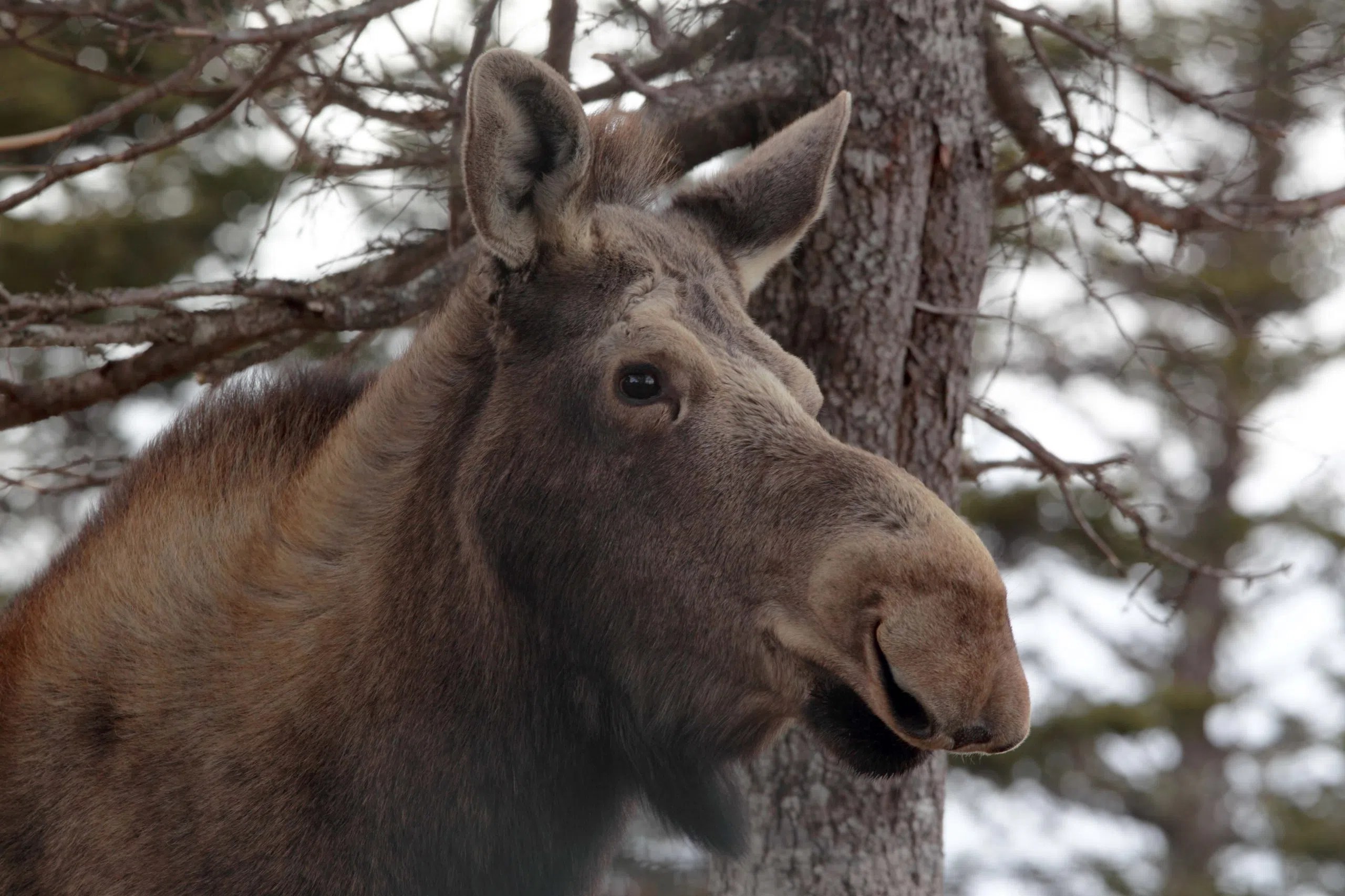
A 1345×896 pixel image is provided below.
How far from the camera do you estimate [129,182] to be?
39.3 ft

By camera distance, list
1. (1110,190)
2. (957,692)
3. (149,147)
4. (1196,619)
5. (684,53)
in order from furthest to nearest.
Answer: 1. (1196,619)
2. (1110,190)
3. (684,53)
4. (149,147)
5. (957,692)

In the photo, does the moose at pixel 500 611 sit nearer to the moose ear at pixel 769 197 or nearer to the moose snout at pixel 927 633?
the moose snout at pixel 927 633

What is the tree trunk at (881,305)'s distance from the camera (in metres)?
4.09

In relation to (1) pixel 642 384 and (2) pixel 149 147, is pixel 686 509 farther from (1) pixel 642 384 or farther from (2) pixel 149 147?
(2) pixel 149 147

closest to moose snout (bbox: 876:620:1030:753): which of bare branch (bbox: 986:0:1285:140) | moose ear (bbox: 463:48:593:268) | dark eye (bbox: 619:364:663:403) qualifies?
dark eye (bbox: 619:364:663:403)

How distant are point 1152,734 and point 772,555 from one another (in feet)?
41.7

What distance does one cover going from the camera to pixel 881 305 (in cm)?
419

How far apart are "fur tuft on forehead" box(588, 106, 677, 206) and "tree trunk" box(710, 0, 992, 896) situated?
3.02ft

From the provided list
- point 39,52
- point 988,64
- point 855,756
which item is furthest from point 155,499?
point 988,64

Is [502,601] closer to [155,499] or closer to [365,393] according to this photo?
[365,393]

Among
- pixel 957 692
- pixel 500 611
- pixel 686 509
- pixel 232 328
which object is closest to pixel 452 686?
pixel 500 611

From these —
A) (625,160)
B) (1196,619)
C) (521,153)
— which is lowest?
(1196,619)

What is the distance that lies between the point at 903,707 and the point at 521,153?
1457 millimetres

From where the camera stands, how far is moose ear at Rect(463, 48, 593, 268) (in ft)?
9.12
